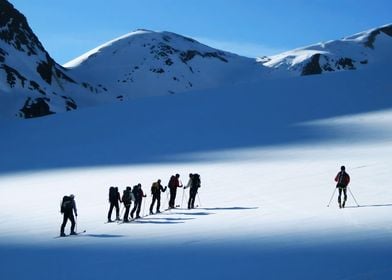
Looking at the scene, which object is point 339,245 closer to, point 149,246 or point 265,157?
point 149,246

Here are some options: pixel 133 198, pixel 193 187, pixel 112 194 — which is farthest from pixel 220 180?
pixel 112 194

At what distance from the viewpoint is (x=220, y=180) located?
19125mm

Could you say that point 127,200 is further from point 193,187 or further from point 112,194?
point 193,187

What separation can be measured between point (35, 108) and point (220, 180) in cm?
7515

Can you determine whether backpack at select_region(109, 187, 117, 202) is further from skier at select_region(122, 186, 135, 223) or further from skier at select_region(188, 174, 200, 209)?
skier at select_region(188, 174, 200, 209)

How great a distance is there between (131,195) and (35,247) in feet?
11.1

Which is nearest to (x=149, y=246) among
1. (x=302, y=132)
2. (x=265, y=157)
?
(x=265, y=157)

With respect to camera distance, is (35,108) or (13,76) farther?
(13,76)

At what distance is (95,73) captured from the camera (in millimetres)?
178125

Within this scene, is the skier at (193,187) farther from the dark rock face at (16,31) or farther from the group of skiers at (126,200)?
the dark rock face at (16,31)

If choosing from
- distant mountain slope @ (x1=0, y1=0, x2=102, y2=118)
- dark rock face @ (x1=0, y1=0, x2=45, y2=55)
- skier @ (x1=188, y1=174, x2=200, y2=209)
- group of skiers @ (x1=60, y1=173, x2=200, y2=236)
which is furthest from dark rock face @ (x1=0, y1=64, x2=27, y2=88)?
skier @ (x1=188, y1=174, x2=200, y2=209)

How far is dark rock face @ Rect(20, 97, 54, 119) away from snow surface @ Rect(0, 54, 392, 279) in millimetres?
46998

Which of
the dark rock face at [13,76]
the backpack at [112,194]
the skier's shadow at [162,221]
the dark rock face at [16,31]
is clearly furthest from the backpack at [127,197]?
the dark rock face at [16,31]

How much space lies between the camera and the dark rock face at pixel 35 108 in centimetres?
8731
